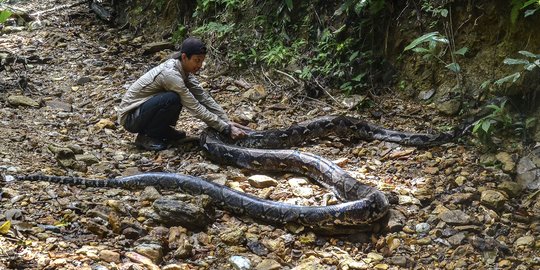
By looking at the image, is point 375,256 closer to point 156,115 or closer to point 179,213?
point 179,213

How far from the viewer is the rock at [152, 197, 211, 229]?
5430mm

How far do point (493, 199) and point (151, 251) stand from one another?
11.7 ft

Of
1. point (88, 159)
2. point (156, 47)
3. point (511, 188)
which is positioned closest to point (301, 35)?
point (156, 47)

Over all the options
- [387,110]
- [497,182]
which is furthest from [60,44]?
[497,182]

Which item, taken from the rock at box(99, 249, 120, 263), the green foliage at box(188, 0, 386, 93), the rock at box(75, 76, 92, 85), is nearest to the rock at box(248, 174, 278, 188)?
the rock at box(99, 249, 120, 263)

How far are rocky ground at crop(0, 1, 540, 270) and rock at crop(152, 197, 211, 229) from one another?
0.4 inches

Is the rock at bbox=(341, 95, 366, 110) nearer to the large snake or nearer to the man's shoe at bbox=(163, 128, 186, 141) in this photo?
the large snake

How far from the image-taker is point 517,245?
516 centimetres

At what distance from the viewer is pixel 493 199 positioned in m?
5.73

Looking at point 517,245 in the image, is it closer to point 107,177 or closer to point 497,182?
point 497,182

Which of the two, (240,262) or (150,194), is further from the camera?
(150,194)

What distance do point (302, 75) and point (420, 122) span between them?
2.37 metres

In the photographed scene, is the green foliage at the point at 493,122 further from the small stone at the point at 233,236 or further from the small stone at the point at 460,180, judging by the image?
the small stone at the point at 233,236

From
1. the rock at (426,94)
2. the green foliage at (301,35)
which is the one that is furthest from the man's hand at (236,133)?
the rock at (426,94)
